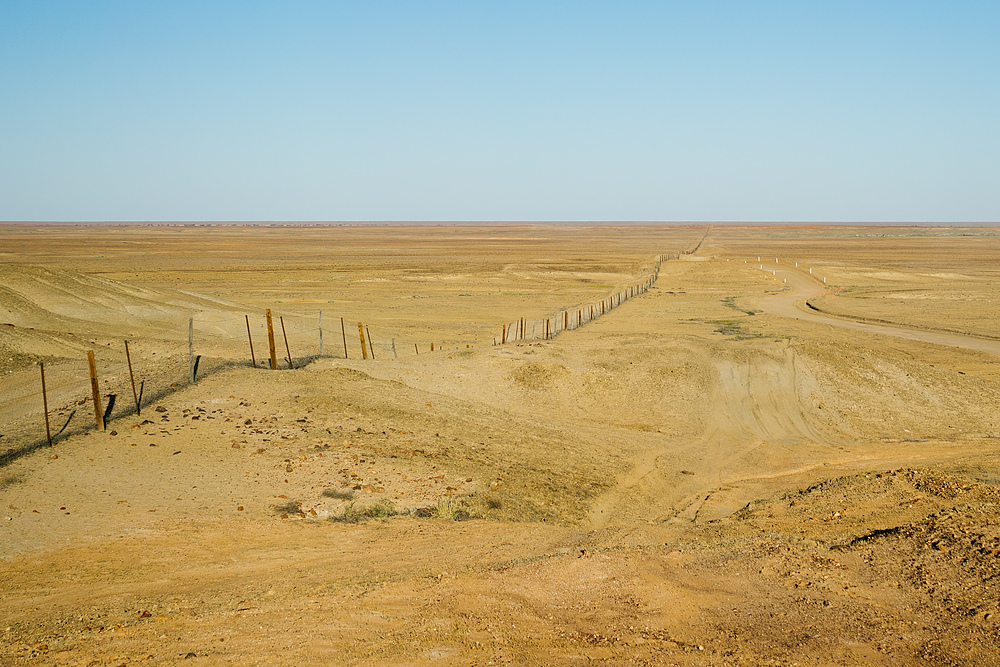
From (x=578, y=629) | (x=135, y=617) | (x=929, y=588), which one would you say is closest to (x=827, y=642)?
(x=929, y=588)

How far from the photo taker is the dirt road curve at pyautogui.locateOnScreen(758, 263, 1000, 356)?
32406 millimetres

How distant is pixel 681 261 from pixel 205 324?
6426 cm

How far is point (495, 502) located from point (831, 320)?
34410 mm

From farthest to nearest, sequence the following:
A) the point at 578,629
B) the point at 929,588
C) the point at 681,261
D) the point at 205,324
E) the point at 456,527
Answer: the point at 681,261 → the point at 205,324 → the point at 456,527 → the point at 929,588 → the point at 578,629

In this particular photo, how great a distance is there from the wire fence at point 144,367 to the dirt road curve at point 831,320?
53.1 ft

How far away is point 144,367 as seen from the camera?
18438mm

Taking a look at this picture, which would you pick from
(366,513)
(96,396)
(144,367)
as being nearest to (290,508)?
(366,513)

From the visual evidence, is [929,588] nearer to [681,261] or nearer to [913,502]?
[913,502]

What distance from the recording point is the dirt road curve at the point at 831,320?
106 feet

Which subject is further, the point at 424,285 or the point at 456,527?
the point at 424,285

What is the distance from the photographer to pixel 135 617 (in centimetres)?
745

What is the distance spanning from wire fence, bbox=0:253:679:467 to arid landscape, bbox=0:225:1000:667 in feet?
0.45

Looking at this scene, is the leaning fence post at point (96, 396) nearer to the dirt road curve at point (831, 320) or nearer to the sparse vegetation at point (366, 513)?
the sparse vegetation at point (366, 513)

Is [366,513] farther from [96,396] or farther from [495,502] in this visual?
[96,396]
